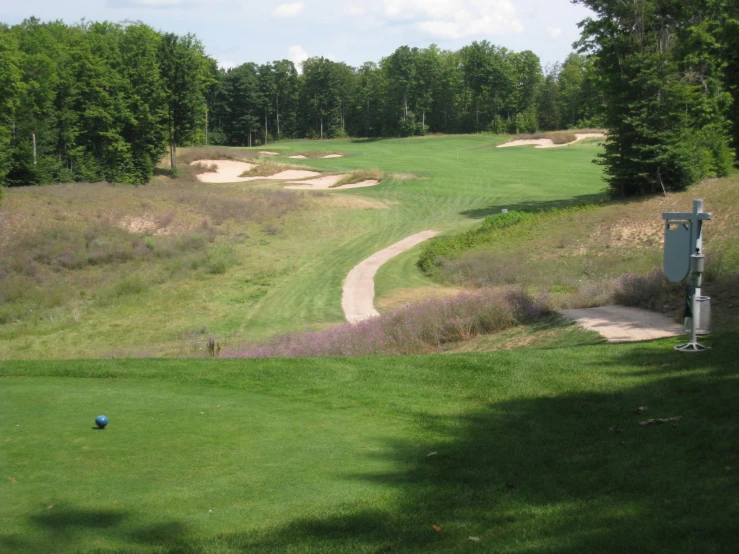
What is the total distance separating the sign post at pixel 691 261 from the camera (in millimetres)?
11234

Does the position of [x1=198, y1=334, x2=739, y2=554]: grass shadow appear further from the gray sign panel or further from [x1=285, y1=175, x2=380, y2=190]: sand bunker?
[x1=285, y1=175, x2=380, y2=190]: sand bunker

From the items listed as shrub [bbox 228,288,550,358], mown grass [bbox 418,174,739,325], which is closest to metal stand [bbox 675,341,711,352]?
shrub [bbox 228,288,550,358]

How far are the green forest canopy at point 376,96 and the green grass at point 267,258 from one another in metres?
6.75

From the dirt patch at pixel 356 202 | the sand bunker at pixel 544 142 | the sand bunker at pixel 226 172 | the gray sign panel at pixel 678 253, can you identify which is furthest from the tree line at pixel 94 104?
the gray sign panel at pixel 678 253

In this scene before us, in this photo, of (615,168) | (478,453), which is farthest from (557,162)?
(478,453)

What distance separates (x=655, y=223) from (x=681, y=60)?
8608 millimetres

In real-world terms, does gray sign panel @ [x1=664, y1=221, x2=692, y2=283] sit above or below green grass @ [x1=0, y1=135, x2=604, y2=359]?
above

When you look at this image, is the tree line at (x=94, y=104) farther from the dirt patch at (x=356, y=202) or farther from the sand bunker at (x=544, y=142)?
the sand bunker at (x=544, y=142)

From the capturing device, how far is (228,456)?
7812 millimetres

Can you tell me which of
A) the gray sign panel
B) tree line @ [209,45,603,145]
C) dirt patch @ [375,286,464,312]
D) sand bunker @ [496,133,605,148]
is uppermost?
tree line @ [209,45,603,145]

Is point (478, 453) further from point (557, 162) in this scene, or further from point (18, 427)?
point (557, 162)

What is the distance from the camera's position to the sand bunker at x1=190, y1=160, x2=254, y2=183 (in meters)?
63.2

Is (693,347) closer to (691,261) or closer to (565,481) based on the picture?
(691,261)

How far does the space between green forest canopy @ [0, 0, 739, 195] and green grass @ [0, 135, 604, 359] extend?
675 cm
